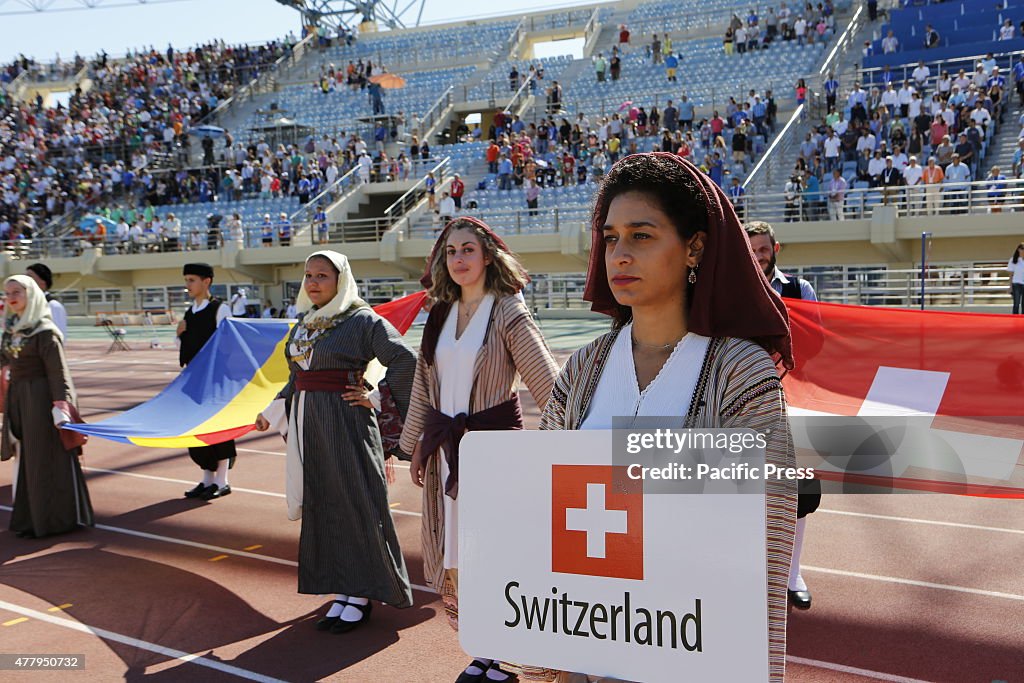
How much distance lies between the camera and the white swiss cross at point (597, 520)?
177 centimetres

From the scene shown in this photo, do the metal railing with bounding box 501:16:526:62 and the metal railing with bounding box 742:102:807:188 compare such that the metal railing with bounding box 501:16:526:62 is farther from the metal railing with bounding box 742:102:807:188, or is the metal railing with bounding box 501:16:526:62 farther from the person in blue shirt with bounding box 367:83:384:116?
the metal railing with bounding box 742:102:807:188

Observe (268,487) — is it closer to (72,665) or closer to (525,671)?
(72,665)

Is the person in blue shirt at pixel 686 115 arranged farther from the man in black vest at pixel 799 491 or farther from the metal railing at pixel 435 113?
the man in black vest at pixel 799 491

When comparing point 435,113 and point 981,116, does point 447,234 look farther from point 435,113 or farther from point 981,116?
point 435,113

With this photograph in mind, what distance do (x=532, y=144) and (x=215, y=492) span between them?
2594 cm

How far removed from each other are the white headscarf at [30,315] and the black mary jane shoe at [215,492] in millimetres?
2103

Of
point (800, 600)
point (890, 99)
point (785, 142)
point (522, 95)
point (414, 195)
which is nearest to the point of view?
point (800, 600)

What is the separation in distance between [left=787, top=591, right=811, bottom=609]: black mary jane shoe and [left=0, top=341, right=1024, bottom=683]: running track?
0.22 ft

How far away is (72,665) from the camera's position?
444 cm

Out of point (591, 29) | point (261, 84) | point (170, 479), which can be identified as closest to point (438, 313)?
point (170, 479)

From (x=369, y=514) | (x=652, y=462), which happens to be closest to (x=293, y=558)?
(x=369, y=514)

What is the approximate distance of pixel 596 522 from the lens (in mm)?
1779

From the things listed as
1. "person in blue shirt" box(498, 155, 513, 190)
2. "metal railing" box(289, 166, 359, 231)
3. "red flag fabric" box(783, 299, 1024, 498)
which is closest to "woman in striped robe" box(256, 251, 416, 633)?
"red flag fabric" box(783, 299, 1024, 498)

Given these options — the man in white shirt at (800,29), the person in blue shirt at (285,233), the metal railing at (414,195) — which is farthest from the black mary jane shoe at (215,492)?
the man in white shirt at (800,29)
